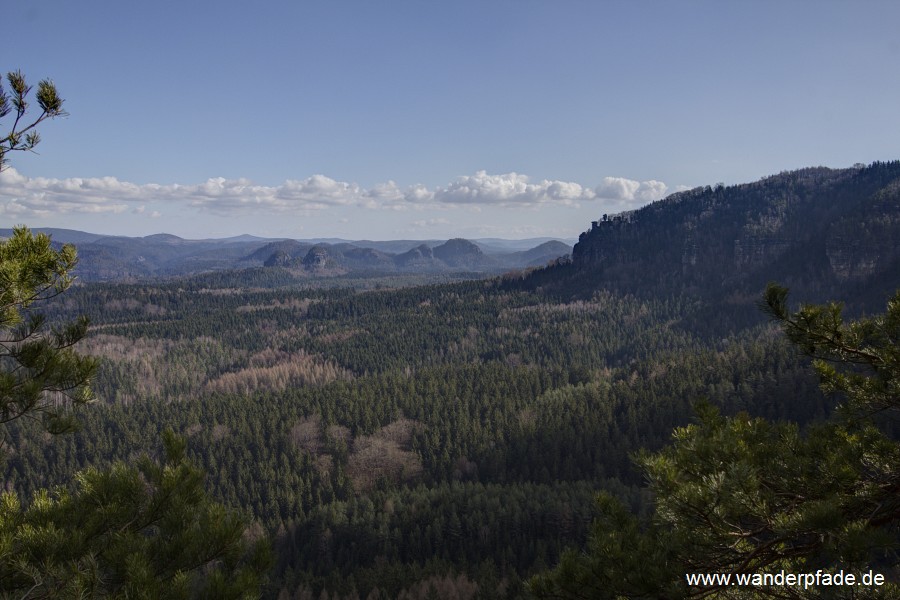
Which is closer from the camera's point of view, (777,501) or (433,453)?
(777,501)

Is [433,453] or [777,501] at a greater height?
→ [777,501]

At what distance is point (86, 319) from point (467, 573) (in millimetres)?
73986

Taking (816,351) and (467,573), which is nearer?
(816,351)

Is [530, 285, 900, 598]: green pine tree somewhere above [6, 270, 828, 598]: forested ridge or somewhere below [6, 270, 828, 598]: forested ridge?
above

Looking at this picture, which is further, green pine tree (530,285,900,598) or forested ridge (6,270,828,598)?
forested ridge (6,270,828,598)

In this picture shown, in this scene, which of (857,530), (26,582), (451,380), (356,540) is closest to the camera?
(857,530)

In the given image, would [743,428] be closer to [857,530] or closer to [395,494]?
[857,530]

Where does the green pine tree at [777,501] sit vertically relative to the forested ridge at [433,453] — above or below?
above

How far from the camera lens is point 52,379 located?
45.6ft

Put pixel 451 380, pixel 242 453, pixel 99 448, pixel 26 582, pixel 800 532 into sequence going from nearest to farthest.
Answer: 1. pixel 800 532
2. pixel 26 582
3. pixel 242 453
4. pixel 99 448
5. pixel 451 380

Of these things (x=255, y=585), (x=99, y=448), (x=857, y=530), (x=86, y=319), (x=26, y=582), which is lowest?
(x=99, y=448)

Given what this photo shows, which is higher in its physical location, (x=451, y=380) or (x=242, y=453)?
(x=451, y=380)

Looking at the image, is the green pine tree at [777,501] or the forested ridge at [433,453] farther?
the forested ridge at [433,453]

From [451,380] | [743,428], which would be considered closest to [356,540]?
[451,380]
